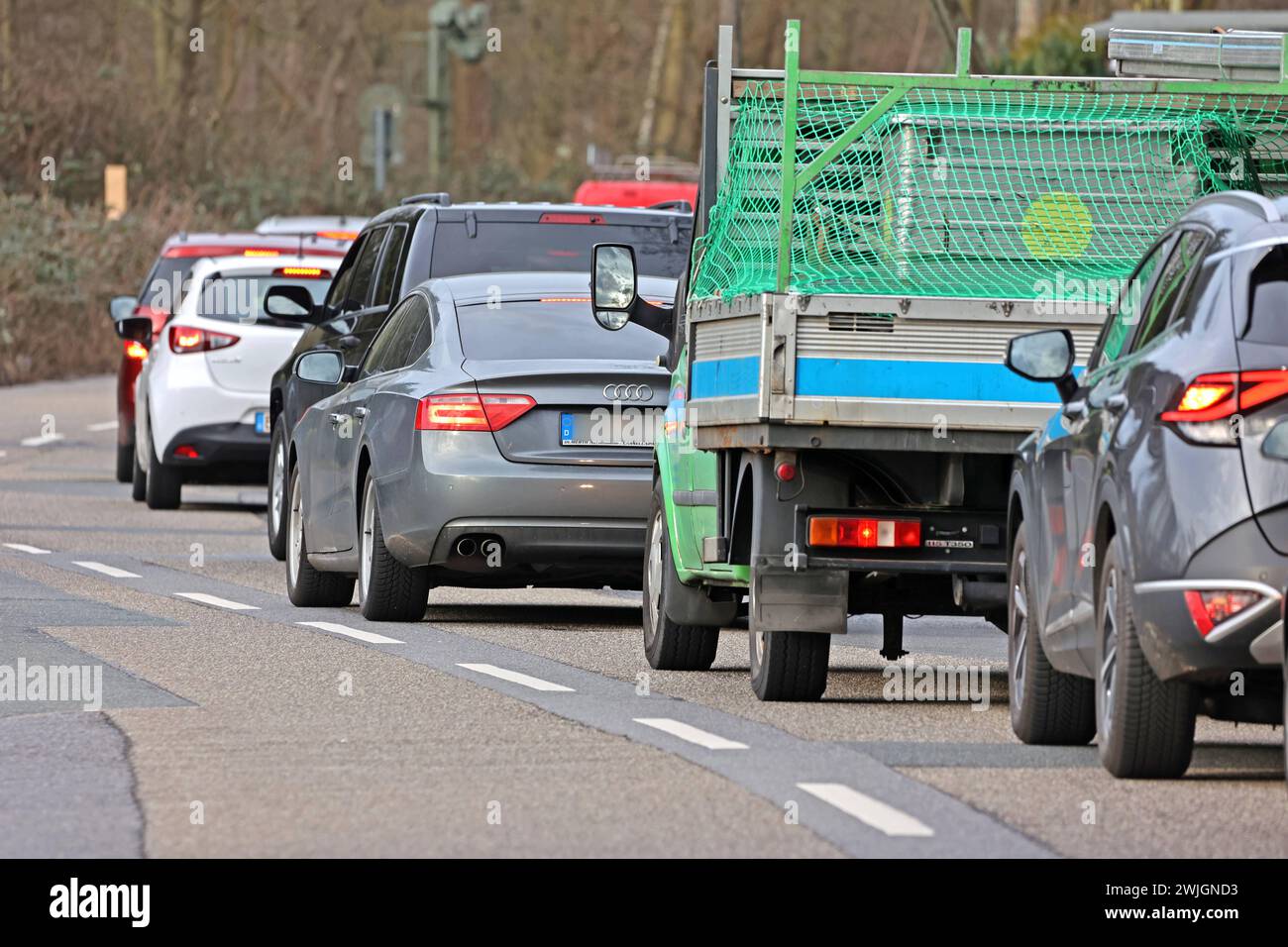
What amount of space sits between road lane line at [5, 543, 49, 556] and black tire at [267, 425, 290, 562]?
55.2 inches

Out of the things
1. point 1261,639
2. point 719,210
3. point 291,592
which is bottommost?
point 291,592

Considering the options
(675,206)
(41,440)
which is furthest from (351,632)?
(41,440)

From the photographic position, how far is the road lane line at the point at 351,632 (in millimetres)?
13503

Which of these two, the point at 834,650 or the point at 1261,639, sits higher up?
the point at 1261,639

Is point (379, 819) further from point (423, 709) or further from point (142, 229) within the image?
point (142, 229)

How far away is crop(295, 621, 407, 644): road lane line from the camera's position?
532 inches

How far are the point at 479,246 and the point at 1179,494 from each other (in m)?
8.73

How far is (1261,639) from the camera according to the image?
823cm

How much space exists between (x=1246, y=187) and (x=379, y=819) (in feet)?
17.7

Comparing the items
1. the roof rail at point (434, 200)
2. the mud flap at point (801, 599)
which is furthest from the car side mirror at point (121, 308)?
the mud flap at point (801, 599)

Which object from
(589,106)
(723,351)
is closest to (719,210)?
(723,351)

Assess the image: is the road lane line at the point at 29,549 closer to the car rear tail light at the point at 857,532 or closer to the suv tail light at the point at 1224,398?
the car rear tail light at the point at 857,532
